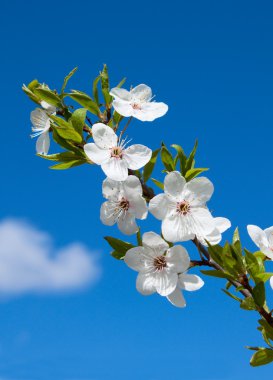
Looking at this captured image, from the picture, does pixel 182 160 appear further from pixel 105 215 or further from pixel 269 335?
pixel 269 335

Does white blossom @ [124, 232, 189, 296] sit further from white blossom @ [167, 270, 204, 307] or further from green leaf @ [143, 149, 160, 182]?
green leaf @ [143, 149, 160, 182]

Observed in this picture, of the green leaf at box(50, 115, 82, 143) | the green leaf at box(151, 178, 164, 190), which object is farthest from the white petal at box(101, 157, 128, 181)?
the green leaf at box(50, 115, 82, 143)

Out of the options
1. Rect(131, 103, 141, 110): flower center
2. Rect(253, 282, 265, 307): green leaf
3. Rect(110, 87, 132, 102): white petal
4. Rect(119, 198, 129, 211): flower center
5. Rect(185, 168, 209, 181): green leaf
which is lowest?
Rect(253, 282, 265, 307): green leaf

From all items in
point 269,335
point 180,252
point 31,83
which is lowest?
point 269,335

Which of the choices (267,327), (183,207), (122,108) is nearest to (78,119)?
(122,108)

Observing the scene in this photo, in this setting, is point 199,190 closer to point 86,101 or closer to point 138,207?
point 138,207

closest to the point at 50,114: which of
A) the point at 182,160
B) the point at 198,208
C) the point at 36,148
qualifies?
the point at 36,148

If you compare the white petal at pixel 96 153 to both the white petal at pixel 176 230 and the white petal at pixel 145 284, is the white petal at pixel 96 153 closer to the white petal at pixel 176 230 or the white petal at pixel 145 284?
the white petal at pixel 176 230
